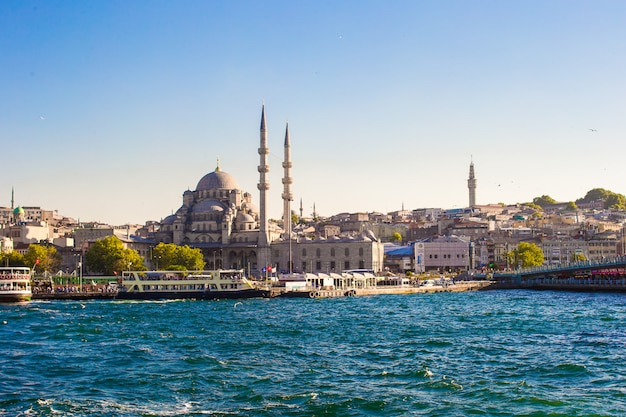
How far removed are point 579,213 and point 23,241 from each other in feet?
288

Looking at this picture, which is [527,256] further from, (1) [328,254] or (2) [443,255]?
(1) [328,254]

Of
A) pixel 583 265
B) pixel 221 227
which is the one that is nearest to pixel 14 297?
pixel 583 265

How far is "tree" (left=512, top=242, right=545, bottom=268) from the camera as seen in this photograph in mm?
83125

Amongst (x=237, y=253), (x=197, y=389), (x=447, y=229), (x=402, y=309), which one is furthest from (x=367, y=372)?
(x=447, y=229)

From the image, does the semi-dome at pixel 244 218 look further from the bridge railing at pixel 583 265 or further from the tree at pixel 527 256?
the bridge railing at pixel 583 265

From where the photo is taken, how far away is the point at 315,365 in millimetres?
20703

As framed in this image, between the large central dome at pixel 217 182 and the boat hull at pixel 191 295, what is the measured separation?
4454 centimetres

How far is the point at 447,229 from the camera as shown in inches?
4318

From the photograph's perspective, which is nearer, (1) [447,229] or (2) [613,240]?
(2) [613,240]

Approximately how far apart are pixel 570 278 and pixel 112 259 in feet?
121

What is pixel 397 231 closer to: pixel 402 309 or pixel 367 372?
pixel 402 309

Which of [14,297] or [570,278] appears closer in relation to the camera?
[14,297]

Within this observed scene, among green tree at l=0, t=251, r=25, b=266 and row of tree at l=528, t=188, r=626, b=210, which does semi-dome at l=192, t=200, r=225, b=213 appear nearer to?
green tree at l=0, t=251, r=25, b=266

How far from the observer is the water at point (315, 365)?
16.1m
